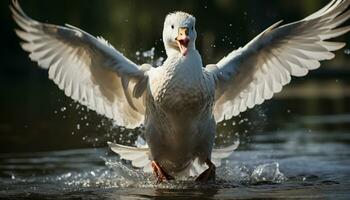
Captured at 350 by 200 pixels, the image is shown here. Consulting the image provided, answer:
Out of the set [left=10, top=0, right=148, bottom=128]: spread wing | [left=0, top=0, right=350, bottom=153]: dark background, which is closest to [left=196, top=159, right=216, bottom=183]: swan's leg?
[left=10, top=0, right=148, bottom=128]: spread wing

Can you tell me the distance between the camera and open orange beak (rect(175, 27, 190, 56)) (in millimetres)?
8570

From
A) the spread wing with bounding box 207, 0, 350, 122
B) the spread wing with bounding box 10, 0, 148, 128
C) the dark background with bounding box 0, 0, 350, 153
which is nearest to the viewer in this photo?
the spread wing with bounding box 10, 0, 148, 128

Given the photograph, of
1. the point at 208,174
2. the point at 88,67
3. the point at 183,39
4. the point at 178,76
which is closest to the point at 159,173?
the point at 208,174

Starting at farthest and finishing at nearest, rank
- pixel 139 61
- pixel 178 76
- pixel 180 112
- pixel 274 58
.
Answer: pixel 139 61 < pixel 274 58 < pixel 180 112 < pixel 178 76

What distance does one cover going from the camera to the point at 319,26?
31.7 feet

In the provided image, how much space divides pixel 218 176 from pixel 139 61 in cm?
473

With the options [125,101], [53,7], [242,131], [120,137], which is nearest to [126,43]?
[53,7]

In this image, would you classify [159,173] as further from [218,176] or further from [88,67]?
[88,67]

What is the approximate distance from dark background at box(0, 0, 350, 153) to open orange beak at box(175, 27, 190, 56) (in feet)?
11.6

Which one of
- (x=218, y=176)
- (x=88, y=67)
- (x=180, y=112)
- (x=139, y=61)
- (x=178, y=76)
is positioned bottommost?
(x=218, y=176)

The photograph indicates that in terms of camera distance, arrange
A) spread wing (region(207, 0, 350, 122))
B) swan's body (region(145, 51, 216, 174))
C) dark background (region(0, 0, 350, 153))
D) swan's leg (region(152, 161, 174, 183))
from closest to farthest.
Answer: swan's body (region(145, 51, 216, 174)) < swan's leg (region(152, 161, 174, 183)) < spread wing (region(207, 0, 350, 122)) < dark background (region(0, 0, 350, 153))

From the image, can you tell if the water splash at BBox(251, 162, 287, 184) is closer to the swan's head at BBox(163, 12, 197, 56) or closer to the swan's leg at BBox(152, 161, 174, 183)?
the swan's leg at BBox(152, 161, 174, 183)

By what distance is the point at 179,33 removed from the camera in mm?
8641

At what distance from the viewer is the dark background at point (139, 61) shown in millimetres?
15977
